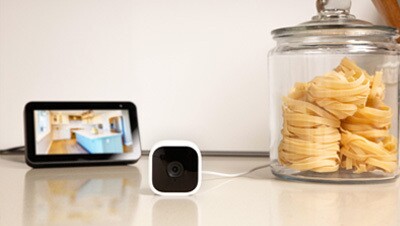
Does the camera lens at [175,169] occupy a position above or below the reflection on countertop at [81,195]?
above

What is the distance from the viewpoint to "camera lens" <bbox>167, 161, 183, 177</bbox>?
35.0 inches

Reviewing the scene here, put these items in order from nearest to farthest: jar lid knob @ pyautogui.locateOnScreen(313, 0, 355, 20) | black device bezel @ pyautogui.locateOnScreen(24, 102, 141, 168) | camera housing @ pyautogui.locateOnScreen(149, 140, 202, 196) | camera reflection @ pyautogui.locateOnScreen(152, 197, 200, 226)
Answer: camera reflection @ pyautogui.locateOnScreen(152, 197, 200, 226), camera housing @ pyautogui.locateOnScreen(149, 140, 202, 196), jar lid knob @ pyautogui.locateOnScreen(313, 0, 355, 20), black device bezel @ pyautogui.locateOnScreen(24, 102, 141, 168)

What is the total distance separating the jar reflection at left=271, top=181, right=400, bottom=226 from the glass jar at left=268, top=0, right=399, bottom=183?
3cm

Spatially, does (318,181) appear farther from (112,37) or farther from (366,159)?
(112,37)

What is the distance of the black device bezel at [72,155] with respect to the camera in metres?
1.18

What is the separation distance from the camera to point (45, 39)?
1.41m

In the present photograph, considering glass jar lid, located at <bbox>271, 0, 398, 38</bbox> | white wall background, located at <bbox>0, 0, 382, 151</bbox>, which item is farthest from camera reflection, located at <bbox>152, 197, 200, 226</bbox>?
white wall background, located at <bbox>0, 0, 382, 151</bbox>

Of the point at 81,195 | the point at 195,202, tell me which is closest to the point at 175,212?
the point at 195,202

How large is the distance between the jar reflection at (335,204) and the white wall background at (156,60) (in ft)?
1.40

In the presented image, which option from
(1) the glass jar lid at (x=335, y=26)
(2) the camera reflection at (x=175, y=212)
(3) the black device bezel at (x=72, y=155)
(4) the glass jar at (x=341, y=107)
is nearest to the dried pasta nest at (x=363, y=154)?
(4) the glass jar at (x=341, y=107)

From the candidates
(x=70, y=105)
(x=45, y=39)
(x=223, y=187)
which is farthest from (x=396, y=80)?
(x=45, y=39)

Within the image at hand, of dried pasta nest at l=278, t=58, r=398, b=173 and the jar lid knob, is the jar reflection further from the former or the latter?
the jar lid knob

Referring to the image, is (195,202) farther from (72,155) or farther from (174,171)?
(72,155)

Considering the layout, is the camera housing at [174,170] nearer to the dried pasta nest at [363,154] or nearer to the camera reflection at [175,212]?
the camera reflection at [175,212]
